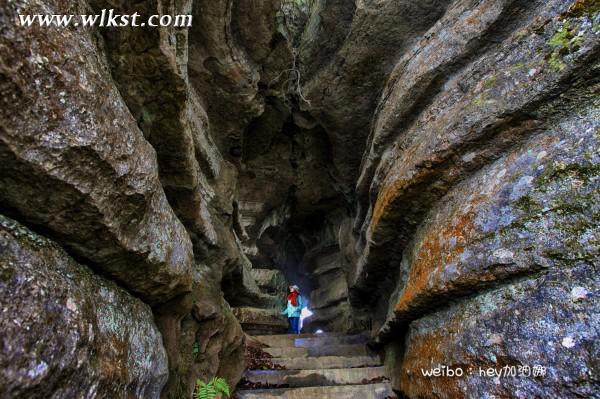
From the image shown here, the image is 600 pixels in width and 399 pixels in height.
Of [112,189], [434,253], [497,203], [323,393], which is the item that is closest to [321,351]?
[323,393]

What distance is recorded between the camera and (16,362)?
2266mm

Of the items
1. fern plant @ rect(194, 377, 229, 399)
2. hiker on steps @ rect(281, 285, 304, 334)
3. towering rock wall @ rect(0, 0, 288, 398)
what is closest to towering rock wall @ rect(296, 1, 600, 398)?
fern plant @ rect(194, 377, 229, 399)

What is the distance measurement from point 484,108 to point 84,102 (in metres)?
5.04

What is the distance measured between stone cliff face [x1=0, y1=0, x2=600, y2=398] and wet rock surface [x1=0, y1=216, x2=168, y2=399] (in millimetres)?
17

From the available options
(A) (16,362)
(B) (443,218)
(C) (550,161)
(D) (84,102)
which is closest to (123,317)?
(A) (16,362)

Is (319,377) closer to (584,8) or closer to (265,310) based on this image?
(265,310)

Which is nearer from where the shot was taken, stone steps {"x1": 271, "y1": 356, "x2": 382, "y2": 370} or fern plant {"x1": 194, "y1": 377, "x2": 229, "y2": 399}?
fern plant {"x1": 194, "y1": 377, "x2": 229, "y2": 399}

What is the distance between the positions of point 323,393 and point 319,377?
3.08 feet

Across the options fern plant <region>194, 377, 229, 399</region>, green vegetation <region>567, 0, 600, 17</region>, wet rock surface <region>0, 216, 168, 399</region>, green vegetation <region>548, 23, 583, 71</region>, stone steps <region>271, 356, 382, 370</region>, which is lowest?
stone steps <region>271, 356, 382, 370</region>

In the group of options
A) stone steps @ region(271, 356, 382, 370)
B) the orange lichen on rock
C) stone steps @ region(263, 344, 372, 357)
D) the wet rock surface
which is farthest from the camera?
stone steps @ region(263, 344, 372, 357)

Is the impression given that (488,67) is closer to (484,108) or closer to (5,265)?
(484,108)

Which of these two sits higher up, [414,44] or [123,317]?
[414,44]

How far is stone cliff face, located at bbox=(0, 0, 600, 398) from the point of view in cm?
271

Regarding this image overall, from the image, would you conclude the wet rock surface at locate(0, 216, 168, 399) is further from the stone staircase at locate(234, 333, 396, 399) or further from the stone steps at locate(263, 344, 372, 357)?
the stone steps at locate(263, 344, 372, 357)
